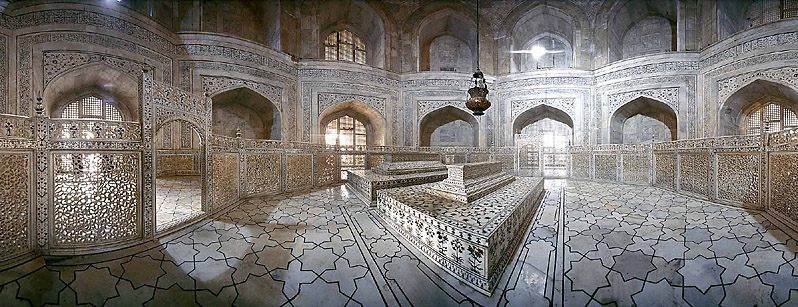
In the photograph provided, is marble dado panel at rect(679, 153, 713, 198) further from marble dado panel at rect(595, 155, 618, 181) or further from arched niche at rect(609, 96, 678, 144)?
arched niche at rect(609, 96, 678, 144)

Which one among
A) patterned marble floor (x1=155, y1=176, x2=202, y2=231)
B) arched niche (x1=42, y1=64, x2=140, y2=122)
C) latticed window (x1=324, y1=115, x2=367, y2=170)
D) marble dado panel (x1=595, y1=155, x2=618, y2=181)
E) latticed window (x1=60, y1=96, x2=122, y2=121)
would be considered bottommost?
patterned marble floor (x1=155, y1=176, x2=202, y2=231)

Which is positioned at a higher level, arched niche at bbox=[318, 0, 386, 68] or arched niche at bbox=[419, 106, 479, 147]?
arched niche at bbox=[318, 0, 386, 68]

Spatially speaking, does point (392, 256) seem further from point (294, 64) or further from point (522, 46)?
point (522, 46)

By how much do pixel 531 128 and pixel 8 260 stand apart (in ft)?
55.5

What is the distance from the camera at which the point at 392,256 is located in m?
3.10

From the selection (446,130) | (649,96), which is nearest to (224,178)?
(446,130)

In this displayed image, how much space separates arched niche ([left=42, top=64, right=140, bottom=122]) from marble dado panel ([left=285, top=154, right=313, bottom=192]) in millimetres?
4270

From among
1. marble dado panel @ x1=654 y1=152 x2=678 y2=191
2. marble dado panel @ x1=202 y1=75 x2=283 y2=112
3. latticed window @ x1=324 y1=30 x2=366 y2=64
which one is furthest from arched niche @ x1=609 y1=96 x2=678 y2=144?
marble dado panel @ x1=202 y1=75 x2=283 y2=112

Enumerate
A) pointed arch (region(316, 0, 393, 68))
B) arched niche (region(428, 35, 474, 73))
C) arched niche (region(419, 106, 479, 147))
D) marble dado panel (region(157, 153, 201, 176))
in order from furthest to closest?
1. arched niche (region(428, 35, 474, 73))
2. arched niche (region(419, 106, 479, 147))
3. pointed arch (region(316, 0, 393, 68))
4. marble dado panel (region(157, 153, 201, 176))

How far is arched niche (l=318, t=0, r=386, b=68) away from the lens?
440 inches

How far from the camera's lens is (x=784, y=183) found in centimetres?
434

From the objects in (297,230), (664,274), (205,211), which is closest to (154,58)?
(205,211)

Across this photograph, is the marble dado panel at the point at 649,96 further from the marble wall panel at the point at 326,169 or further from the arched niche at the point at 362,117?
the marble wall panel at the point at 326,169

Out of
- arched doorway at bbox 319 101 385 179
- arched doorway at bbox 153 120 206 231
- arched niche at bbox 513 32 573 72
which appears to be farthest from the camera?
arched niche at bbox 513 32 573 72
